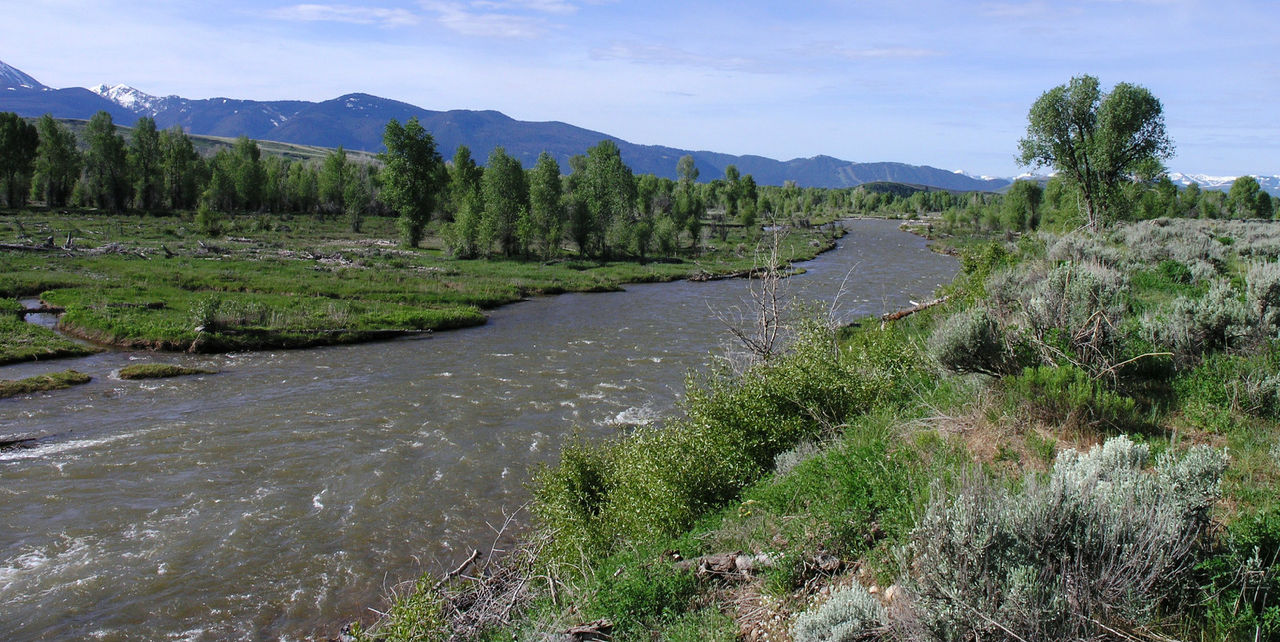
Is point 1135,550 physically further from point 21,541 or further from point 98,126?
point 98,126

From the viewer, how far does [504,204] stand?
6562cm

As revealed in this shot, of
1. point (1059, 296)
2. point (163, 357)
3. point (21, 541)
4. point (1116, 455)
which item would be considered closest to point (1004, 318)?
point (1059, 296)

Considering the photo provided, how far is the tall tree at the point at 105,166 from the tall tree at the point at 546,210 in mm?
62356

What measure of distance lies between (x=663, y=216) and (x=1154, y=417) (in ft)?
226

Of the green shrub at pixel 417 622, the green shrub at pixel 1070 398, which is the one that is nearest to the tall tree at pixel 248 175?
the green shrub at pixel 417 622

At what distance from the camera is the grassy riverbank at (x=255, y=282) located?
30.0 metres

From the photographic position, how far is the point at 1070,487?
17.4 ft

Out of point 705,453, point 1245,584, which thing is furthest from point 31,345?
point 1245,584

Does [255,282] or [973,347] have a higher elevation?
[973,347]

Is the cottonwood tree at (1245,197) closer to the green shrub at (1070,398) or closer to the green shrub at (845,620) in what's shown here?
the green shrub at (1070,398)

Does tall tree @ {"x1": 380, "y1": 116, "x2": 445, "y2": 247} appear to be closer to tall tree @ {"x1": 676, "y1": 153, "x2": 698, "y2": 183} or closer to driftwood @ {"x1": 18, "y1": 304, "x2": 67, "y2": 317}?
driftwood @ {"x1": 18, "y1": 304, "x2": 67, "y2": 317}

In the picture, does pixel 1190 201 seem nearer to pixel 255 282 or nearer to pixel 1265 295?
pixel 1265 295

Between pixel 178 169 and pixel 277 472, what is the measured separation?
340 ft

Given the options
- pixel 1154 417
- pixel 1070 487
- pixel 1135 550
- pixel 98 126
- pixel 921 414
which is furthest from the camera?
pixel 98 126
